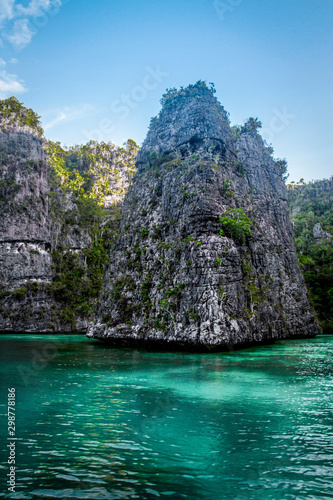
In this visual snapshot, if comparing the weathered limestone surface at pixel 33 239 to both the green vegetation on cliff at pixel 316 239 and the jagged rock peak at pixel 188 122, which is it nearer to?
the jagged rock peak at pixel 188 122

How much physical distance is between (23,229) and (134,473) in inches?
1985

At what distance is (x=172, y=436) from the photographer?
20.6ft

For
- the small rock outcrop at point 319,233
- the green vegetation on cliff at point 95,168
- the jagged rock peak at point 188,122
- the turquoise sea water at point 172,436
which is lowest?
the turquoise sea water at point 172,436

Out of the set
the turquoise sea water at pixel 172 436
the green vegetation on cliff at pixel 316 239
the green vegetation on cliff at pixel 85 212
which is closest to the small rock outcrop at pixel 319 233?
the green vegetation on cliff at pixel 316 239

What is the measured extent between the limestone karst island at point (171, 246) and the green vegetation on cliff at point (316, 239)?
4.09 metres

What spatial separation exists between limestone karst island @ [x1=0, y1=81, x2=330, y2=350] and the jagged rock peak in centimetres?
13

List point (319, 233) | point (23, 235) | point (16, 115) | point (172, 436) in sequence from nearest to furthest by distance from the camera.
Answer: point (172, 436) → point (23, 235) → point (16, 115) → point (319, 233)

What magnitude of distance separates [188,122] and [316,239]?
39392 millimetres

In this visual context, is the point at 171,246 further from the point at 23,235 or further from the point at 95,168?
the point at 95,168

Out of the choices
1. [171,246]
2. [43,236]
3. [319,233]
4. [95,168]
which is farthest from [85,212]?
[319,233]

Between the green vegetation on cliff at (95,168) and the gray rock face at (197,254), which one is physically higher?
the green vegetation on cliff at (95,168)

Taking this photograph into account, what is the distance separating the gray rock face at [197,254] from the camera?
2158 cm

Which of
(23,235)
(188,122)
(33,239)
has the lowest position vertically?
(33,239)

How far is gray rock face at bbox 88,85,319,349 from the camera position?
70.8 ft
